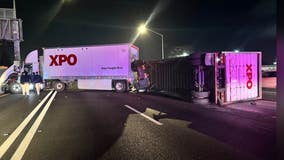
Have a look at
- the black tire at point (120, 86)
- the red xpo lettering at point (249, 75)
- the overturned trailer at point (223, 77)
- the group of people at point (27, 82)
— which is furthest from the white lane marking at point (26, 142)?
the black tire at point (120, 86)

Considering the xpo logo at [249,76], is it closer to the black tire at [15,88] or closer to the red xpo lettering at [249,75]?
the red xpo lettering at [249,75]

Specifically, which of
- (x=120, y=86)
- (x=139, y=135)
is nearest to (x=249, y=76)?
(x=139, y=135)

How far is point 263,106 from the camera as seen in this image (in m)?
14.2

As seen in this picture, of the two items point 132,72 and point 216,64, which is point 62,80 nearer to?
point 132,72

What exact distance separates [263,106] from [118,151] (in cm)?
942

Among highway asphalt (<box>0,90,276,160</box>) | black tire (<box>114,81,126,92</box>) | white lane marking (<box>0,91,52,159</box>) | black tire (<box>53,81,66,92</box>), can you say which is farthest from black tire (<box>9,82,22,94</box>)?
white lane marking (<box>0,91,52,159</box>)

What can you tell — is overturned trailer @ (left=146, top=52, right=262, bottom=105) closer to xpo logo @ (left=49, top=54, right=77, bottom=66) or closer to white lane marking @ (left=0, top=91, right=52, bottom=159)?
white lane marking @ (left=0, top=91, right=52, bottom=159)

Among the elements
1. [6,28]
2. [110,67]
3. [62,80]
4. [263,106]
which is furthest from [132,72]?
[6,28]

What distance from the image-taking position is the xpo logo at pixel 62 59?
87.6 ft

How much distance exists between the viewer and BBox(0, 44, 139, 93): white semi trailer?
2533cm

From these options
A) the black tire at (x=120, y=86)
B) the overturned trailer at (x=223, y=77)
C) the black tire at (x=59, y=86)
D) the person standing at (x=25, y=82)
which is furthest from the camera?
the black tire at (x=59, y=86)

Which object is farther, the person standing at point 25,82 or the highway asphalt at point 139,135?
the person standing at point 25,82

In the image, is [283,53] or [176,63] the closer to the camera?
[283,53]

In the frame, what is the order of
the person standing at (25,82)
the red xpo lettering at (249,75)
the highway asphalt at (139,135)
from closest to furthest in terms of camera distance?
the highway asphalt at (139,135) → the red xpo lettering at (249,75) → the person standing at (25,82)
